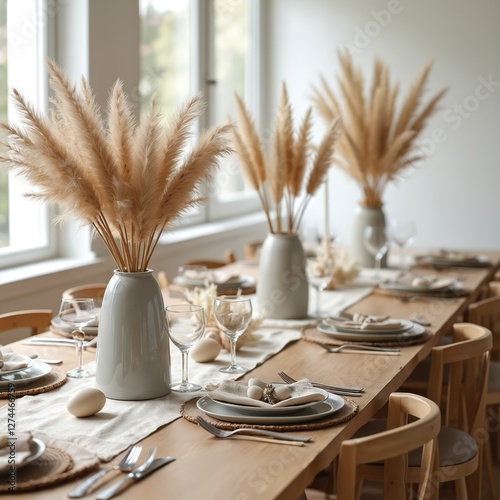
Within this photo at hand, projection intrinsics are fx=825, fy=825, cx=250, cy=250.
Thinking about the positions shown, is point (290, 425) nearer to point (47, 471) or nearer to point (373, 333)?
point (47, 471)

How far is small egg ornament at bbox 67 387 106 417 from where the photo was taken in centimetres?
158

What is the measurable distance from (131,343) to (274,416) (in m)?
0.36

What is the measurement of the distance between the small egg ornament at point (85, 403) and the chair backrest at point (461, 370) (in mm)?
930

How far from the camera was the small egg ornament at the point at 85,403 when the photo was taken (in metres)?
1.58

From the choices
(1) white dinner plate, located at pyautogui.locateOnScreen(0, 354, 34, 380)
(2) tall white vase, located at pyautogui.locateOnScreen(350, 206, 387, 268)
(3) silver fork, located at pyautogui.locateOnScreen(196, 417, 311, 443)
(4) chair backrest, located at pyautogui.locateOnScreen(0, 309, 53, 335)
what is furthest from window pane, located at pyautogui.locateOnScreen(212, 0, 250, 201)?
(3) silver fork, located at pyautogui.locateOnScreen(196, 417, 311, 443)

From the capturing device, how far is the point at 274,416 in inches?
60.6

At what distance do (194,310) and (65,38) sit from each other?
2117mm

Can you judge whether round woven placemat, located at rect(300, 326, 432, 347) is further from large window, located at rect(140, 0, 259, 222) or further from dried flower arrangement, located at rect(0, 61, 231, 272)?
large window, located at rect(140, 0, 259, 222)

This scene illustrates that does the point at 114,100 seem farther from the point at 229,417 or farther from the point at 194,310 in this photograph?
the point at 229,417

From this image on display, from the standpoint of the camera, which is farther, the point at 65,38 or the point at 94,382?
the point at 65,38

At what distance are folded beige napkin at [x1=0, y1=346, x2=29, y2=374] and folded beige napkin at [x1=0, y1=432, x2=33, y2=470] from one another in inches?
19.9

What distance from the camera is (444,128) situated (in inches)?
210

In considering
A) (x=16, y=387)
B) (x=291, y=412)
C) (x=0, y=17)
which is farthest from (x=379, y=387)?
(x=0, y=17)

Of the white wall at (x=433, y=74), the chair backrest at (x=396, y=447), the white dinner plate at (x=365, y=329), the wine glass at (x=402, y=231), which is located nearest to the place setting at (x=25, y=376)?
the chair backrest at (x=396, y=447)
